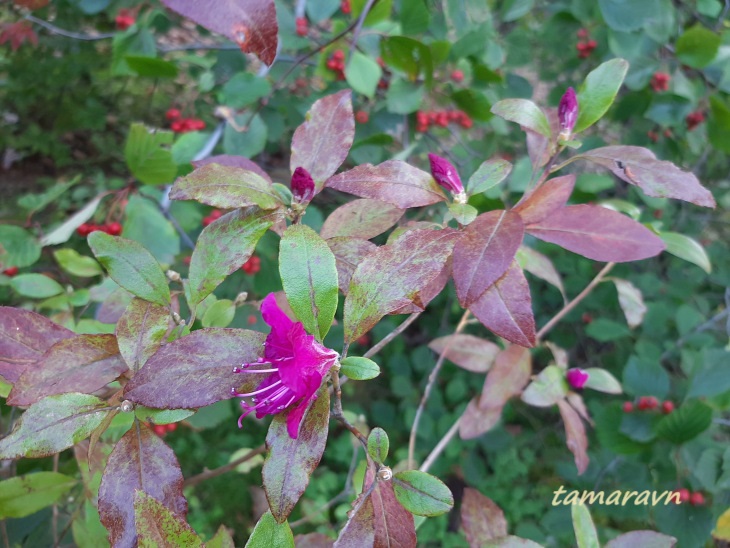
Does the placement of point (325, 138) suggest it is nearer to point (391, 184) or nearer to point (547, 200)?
point (391, 184)

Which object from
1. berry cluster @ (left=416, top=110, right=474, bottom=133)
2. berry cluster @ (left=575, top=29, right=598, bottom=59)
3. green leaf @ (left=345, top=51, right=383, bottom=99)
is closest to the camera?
green leaf @ (left=345, top=51, right=383, bottom=99)

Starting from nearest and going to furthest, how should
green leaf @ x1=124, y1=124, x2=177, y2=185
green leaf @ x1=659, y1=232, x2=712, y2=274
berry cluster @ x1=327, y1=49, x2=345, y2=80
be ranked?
green leaf @ x1=659, y1=232, x2=712, y2=274
green leaf @ x1=124, y1=124, x2=177, y2=185
berry cluster @ x1=327, y1=49, x2=345, y2=80

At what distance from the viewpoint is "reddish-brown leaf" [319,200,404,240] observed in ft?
1.98

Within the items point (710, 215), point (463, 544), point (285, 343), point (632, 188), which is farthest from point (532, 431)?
point (285, 343)

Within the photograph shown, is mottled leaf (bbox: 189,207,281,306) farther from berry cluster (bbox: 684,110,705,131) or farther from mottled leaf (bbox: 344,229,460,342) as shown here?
berry cluster (bbox: 684,110,705,131)

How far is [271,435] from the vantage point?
439mm

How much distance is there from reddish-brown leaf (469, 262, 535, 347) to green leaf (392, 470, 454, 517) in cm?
14

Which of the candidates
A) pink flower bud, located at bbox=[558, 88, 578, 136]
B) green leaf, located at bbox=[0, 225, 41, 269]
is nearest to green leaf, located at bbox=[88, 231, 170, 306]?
pink flower bud, located at bbox=[558, 88, 578, 136]

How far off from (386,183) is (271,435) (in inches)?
10.0

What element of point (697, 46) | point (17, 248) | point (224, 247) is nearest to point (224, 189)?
point (224, 247)

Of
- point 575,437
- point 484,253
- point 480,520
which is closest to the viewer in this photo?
point 484,253

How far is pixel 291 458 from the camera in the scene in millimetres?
429

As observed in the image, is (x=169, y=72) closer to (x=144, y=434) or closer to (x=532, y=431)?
(x=144, y=434)

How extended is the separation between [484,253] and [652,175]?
0.64 feet
